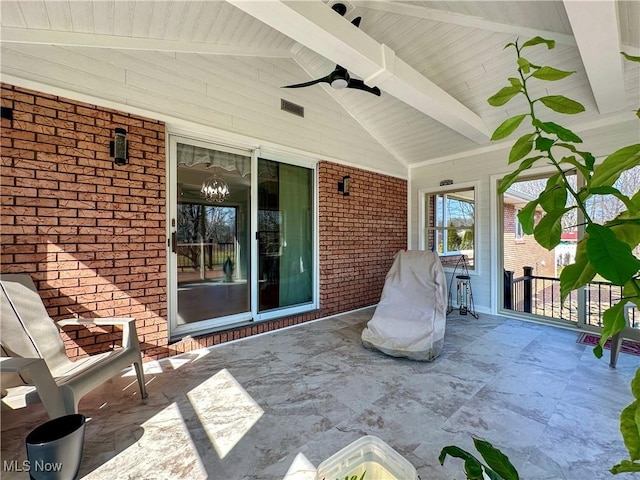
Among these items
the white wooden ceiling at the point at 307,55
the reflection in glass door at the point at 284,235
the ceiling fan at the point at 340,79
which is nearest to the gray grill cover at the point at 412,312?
the reflection in glass door at the point at 284,235

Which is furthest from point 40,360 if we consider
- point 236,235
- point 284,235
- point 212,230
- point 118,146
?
point 284,235

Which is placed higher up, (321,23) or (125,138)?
(321,23)

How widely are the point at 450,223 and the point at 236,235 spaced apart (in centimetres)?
424

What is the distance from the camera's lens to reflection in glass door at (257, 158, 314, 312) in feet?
13.7

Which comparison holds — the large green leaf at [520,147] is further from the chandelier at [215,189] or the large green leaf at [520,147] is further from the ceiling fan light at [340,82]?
the chandelier at [215,189]

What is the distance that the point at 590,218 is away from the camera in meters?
0.55

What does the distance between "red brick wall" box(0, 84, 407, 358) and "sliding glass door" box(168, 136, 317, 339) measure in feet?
0.81

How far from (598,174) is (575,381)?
10.3 ft

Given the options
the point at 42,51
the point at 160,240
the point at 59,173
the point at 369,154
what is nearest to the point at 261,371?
the point at 160,240

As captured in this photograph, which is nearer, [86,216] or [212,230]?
[86,216]

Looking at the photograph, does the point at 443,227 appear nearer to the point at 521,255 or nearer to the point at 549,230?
the point at 521,255

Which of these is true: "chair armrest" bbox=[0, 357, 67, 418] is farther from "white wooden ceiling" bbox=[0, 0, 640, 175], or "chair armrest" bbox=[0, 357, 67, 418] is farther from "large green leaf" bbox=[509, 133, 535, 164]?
"large green leaf" bbox=[509, 133, 535, 164]

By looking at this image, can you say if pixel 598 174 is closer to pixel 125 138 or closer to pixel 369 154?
pixel 125 138

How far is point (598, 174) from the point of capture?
23.2 inches
